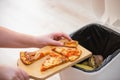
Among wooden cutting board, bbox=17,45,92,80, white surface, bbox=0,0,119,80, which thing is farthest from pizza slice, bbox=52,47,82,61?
white surface, bbox=0,0,119,80

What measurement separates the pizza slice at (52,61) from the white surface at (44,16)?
730 millimetres

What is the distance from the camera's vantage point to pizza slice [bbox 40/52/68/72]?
3.45ft

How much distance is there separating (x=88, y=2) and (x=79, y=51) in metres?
1.13

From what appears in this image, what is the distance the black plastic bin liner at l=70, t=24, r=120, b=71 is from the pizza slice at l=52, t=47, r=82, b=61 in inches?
6.9

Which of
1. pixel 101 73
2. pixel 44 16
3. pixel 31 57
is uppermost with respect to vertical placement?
pixel 44 16

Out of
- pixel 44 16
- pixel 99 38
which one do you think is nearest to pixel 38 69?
pixel 99 38

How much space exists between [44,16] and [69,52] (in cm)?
111

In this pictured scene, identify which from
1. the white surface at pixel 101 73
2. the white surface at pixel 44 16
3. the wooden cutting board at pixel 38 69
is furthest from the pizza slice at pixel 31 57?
the white surface at pixel 44 16

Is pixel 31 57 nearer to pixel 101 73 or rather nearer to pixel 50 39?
pixel 50 39

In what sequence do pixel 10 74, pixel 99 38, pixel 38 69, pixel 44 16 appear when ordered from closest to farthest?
1. pixel 10 74
2. pixel 38 69
3. pixel 99 38
4. pixel 44 16

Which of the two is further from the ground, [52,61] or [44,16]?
[44,16]

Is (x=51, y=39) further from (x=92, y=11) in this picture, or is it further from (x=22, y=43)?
(x=92, y=11)

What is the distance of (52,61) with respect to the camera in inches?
42.5

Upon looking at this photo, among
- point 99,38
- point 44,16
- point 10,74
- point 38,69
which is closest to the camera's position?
point 10,74
